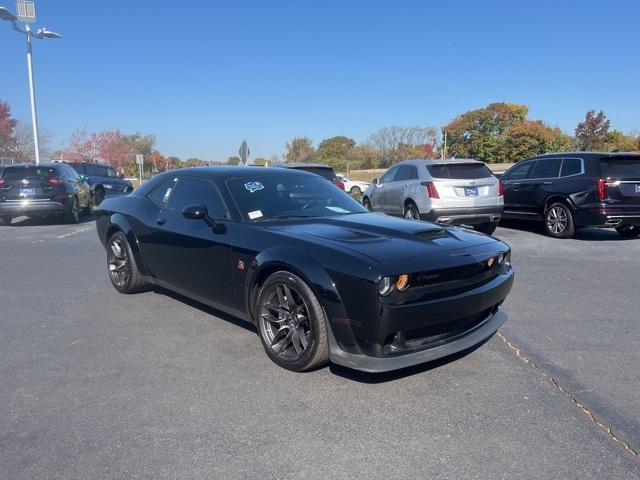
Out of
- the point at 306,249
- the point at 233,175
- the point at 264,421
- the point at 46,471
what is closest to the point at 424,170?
the point at 233,175

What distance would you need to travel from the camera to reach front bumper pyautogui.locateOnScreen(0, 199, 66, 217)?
40.5 feet

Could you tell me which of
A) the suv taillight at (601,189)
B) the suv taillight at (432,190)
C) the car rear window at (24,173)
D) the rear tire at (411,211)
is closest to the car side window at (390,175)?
the rear tire at (411,211)

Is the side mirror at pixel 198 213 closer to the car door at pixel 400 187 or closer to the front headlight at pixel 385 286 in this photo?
the front headlight at pixel 385 286

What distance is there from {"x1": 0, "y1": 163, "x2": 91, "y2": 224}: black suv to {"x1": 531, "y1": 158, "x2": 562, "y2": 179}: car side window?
11012 mm

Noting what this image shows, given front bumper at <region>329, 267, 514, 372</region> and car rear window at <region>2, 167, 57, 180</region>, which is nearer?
front bumper at <region>329, 267, 514, 372</region>

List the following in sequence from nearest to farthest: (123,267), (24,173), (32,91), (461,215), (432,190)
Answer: (123,267)
(461,215)
(432,190)
(24,173)
(32,91)

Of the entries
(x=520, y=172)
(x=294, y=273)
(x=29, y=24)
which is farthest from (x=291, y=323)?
(x=29, y=24)

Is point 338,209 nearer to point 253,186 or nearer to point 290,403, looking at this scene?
point 253,186

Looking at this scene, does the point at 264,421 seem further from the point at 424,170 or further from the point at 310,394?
the point at 424,170

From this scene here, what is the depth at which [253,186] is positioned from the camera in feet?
15.2

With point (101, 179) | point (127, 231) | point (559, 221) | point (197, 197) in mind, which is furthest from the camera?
point (101, 179)

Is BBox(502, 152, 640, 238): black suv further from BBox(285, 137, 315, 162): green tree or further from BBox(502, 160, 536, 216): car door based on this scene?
BBox(285, 137, 315, 162): green tree

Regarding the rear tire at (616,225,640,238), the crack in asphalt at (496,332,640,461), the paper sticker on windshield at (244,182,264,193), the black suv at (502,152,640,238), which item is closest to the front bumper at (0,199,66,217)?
the paper sticker on windshield at (244,182,264,193)

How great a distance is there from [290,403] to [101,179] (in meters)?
19.2
